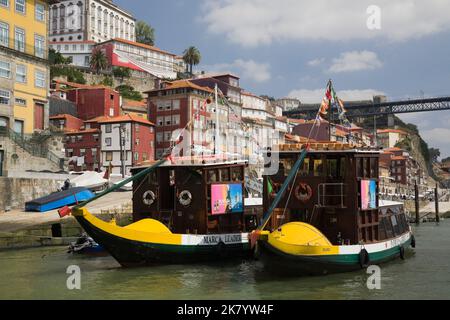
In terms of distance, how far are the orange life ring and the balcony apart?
37526mm

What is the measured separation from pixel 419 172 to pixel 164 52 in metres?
87.2

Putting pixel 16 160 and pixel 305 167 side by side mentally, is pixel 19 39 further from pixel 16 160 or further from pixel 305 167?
pixel 305 167

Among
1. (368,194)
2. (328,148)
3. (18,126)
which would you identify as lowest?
(368,194)

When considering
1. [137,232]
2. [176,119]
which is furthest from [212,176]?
[176,119]

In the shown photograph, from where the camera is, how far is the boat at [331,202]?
76.5 feet

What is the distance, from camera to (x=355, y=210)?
80.8 ft

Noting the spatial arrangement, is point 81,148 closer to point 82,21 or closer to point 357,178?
point 357,178

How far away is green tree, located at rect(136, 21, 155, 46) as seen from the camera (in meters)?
176

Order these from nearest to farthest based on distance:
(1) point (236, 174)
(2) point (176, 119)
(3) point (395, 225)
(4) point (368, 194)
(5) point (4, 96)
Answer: (4) point (368, 194)
(1) point (236, 174)
(3) point (395, 225)
(5) point (4, 96)
(2) point (176, 119)

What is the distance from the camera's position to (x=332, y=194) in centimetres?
2523

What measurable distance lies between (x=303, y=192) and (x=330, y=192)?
4.24ft

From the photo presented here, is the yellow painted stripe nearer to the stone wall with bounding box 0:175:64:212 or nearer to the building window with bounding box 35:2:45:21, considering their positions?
the stone wall with bounding box 0:175:64:212

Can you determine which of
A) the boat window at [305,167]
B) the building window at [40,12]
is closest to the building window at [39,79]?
the building window at [40,12]
